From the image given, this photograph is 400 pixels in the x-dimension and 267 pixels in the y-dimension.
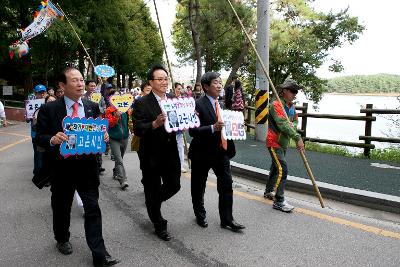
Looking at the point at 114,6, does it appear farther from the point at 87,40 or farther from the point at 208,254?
the point at 208,254

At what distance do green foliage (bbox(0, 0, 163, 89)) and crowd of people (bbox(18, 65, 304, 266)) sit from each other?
1761 centimetres

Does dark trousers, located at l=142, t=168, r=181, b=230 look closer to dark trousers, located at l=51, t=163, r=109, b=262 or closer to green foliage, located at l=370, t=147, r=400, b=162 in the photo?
dark trousers, located at l=51, t=163, r=109, b=262

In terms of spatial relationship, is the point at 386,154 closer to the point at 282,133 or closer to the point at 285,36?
the point at 282,133

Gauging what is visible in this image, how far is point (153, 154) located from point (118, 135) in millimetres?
2604

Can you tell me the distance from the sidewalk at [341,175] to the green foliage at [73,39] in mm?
15734

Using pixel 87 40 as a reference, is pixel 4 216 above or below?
below

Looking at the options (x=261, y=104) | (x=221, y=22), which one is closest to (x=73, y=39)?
(x=221, y=22)

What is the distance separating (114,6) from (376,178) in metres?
25.1

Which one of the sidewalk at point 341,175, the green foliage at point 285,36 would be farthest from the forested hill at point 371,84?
the sidewalk at point 341,175

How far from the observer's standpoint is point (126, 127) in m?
6.94

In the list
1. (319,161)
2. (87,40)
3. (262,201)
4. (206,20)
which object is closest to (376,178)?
(319,161)

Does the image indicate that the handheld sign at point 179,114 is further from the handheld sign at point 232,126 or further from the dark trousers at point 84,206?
the dark trousers at point 84,206

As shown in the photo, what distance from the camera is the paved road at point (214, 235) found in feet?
12.5

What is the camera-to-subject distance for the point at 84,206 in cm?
374
